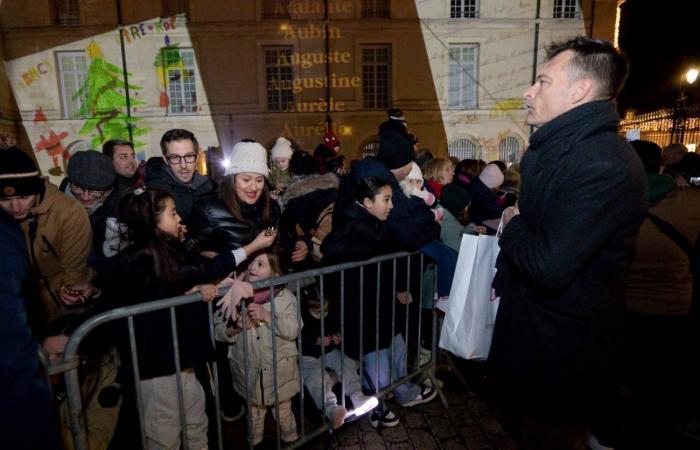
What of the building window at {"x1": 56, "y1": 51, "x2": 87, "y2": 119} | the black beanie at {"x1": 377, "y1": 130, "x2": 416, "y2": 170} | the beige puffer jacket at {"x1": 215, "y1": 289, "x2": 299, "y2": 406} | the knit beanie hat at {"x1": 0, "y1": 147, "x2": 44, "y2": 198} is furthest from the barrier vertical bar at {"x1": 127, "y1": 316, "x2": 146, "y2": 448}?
the building window at {"x1": 56, "y1": 51, "x2": 87, "y2": 119}

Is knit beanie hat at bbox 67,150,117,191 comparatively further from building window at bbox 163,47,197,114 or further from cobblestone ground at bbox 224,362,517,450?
building window at bbox 163,47,197,114

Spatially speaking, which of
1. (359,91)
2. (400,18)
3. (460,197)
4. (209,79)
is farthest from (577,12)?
(460,197)

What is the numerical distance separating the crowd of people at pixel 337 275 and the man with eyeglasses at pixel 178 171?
2 centimetres

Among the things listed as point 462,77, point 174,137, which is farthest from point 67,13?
point 174,137

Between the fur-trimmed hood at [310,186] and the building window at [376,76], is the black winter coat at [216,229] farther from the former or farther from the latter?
the building window at [376,76]

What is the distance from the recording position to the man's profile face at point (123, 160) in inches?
195

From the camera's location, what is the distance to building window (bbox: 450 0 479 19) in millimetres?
21000

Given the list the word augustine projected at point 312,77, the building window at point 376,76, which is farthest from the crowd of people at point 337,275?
the building window at point 376,76

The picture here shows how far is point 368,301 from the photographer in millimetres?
3268

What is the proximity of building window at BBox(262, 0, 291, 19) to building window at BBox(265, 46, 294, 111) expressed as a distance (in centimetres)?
163

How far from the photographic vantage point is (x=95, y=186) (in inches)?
145

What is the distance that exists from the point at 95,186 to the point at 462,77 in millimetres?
20774

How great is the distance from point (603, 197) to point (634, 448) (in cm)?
271

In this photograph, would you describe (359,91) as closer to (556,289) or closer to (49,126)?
(49,126)
